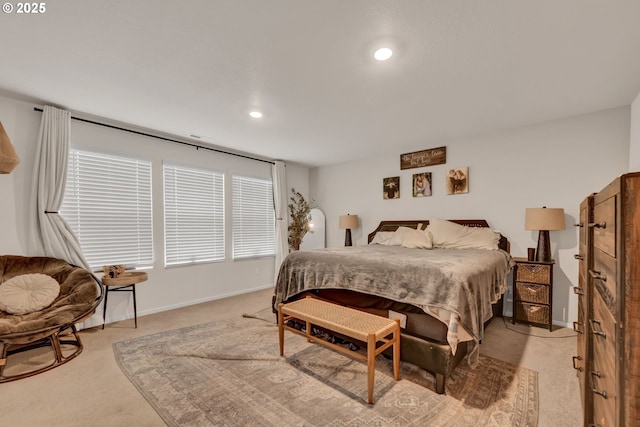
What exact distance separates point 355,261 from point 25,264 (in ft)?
10.6

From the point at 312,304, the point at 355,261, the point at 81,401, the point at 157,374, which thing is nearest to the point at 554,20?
the point at 355,261

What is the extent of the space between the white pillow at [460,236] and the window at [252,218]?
9.60 feet

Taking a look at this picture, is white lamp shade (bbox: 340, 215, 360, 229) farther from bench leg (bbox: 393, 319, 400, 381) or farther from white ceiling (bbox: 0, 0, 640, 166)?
bench leg (bbox: 393, 319, 400, 381)

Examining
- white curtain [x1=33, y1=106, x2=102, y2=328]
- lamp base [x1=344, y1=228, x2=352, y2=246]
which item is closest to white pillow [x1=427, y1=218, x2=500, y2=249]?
lamp base [x1=344, y1=228, x2=352, y2=246]

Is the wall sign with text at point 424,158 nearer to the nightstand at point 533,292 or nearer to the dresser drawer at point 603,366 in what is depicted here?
the nightstand at point 533,292

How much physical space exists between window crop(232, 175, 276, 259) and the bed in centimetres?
201

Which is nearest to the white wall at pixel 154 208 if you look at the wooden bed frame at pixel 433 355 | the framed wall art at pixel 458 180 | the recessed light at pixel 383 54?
the wooden bed frame at pixel 433 355

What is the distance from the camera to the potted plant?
570cm

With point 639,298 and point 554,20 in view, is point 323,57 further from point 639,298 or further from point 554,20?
point 639,298

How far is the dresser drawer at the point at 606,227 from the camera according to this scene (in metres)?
0.96

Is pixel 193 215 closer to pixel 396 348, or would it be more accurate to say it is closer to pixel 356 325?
pixel 356 325

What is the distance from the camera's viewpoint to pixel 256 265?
509 cm

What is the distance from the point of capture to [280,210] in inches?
211

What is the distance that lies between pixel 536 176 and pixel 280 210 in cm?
399
